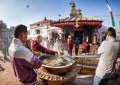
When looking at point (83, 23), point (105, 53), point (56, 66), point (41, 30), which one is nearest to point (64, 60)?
point (56, 66)

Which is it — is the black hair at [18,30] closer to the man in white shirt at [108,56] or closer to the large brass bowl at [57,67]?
the man in white shirt at [108,56]

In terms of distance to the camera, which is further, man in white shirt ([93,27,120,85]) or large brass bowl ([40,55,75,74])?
large brass bowl ([40,55,75,74])

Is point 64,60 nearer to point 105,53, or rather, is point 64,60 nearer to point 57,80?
point 57,80

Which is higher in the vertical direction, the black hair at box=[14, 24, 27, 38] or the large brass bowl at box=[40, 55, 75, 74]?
the black hair at box=[14, 24, 27, 38]

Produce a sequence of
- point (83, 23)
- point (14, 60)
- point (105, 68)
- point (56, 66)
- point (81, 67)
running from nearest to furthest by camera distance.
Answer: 1. point (14, 60)
2. point (105, 68)
3. point (56, 66)
4. point (81, 67)
5. point (83, 23)

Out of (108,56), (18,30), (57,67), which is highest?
(18,30)

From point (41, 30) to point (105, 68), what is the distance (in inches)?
1533

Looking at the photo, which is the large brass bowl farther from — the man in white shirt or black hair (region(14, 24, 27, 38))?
black hair (region(14, 24, 27, 38))

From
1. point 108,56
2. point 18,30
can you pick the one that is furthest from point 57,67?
point 18,30

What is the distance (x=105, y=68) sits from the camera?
4172mm

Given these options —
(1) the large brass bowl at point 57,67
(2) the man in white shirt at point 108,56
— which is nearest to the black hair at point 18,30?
(2) the man in white shirt at point 108,56

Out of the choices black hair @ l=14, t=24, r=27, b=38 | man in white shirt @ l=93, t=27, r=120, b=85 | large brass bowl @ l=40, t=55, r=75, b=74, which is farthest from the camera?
large brass bowl @ l=40, t=55, r=75, b=74

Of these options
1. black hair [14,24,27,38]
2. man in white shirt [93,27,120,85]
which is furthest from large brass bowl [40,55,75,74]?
black hair [14,24,27,38]

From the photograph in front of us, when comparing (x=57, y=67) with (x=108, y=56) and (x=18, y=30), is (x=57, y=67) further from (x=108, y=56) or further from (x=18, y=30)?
(x=18, y=30)
